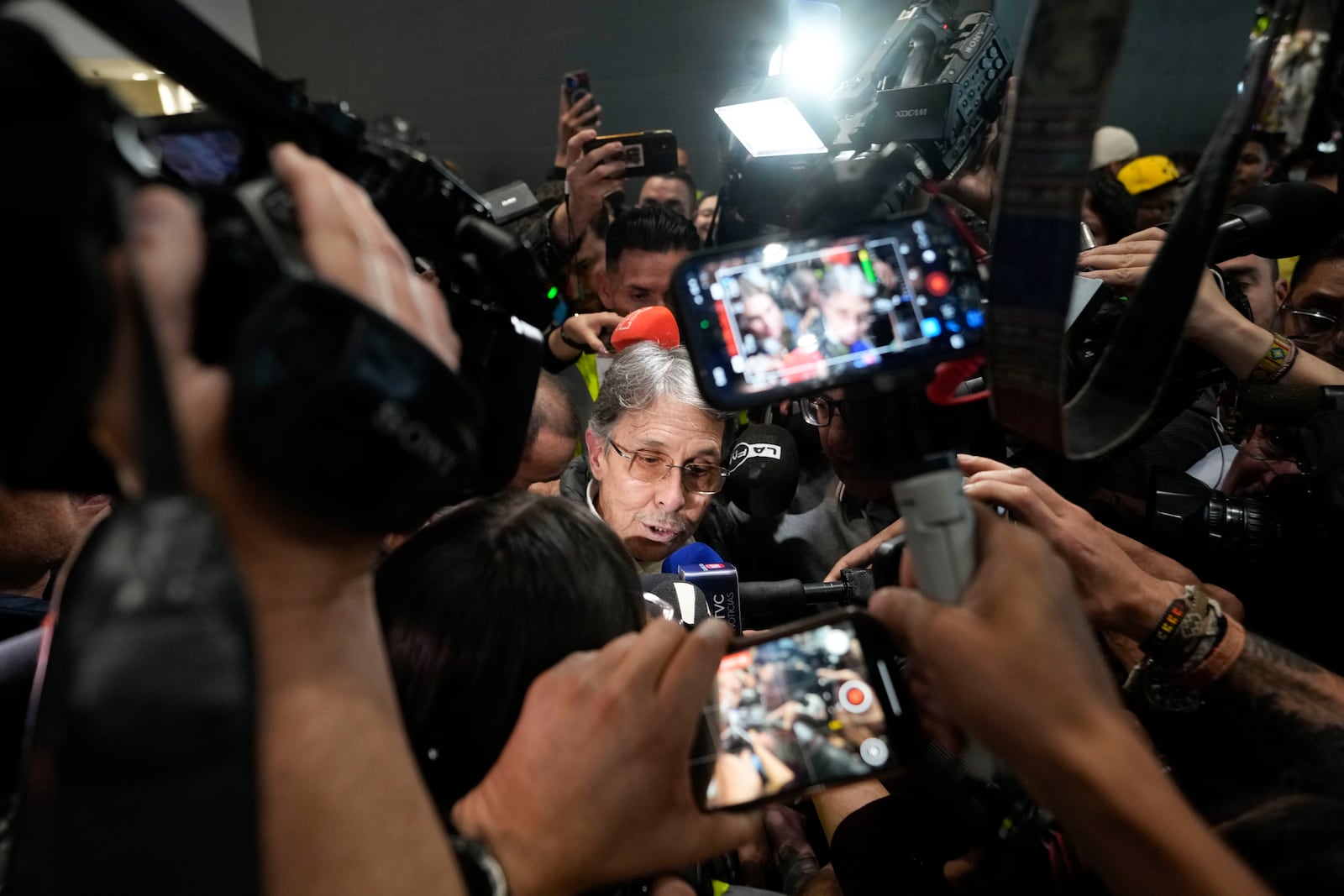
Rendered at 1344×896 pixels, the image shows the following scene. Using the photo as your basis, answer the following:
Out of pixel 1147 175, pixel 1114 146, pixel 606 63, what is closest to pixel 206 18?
pixel 606 63

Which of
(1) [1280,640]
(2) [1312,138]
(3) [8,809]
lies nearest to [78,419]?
(3) [8,809]

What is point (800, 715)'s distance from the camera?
799mm

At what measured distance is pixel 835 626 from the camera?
83 centimetres

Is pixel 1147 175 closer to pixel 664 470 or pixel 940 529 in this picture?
pixel 664 470

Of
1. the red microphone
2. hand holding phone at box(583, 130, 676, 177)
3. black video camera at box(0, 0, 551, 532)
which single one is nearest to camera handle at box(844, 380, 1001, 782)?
black video camera at box(0, 0, 551, 532)

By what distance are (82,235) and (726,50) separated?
15.4ft

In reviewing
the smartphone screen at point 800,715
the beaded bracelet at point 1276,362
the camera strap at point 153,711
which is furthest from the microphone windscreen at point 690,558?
the camera strap at point 153,711

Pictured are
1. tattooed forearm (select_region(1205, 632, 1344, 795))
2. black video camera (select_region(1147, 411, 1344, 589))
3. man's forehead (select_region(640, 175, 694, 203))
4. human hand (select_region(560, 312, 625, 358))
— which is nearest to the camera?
tattooed forearm (select_region(1205, 632, 1344, 795))

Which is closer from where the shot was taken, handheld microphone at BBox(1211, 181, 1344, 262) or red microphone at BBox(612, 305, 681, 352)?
handheld microphone at BBox(1211, 181, 1344, 262)

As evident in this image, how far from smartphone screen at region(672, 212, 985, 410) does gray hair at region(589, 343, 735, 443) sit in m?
1.07

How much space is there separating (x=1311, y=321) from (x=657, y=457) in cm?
153

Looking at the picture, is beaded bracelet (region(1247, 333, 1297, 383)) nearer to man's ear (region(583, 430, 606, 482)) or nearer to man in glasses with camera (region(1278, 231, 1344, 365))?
man in glasses with camera (region(1278, 231, 1344, 365))

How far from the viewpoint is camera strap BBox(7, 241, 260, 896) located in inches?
14.5

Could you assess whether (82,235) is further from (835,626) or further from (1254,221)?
(1254,221)
